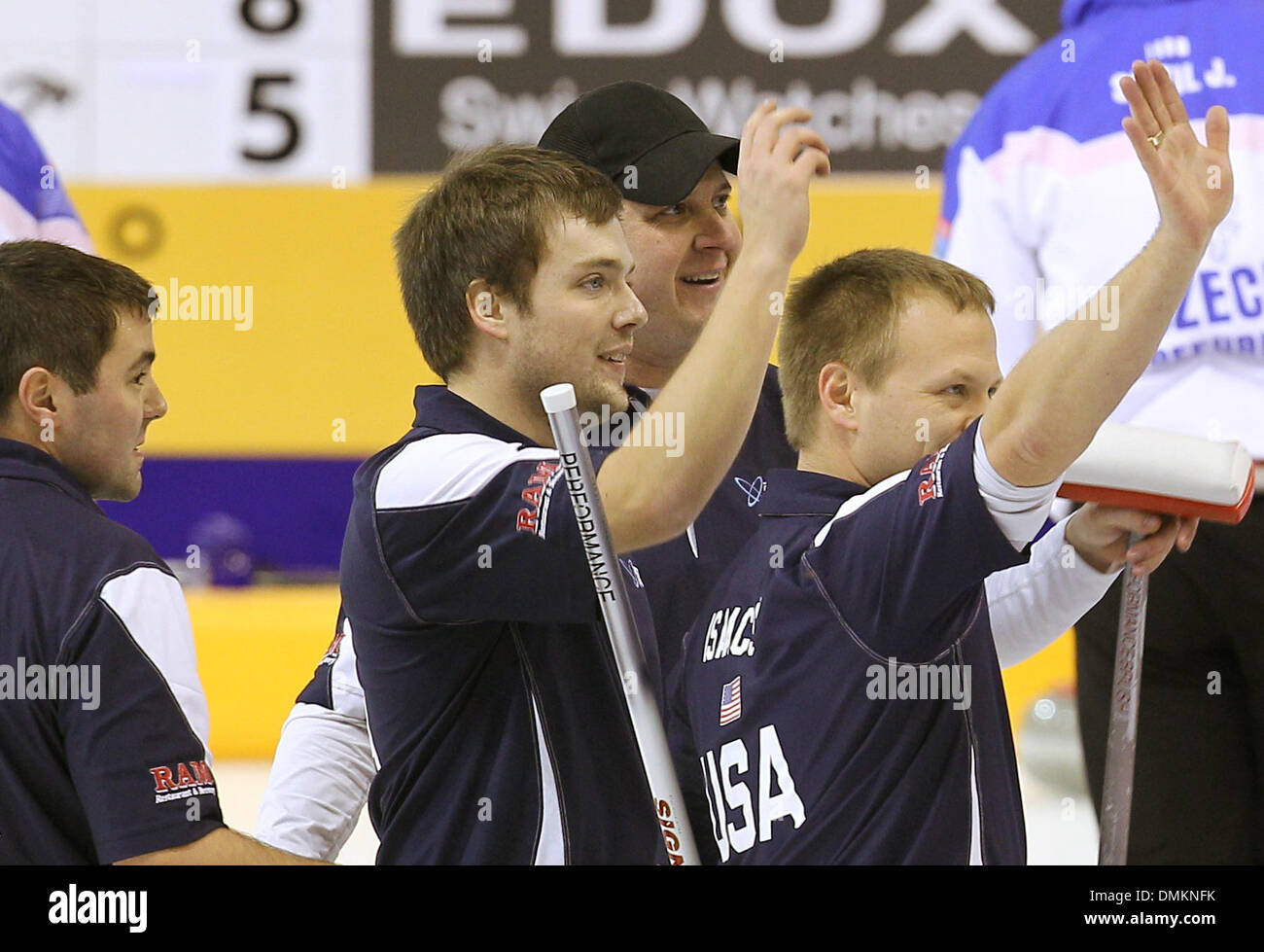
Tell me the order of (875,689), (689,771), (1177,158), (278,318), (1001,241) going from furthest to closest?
(278,318), (1001,241), (689,771), (875,689), (1177,158)

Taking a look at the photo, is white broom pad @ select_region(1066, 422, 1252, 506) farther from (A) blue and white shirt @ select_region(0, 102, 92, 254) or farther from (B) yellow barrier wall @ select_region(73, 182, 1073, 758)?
(B) yellow barrier wall @ select_region(73, 182, 1073, 758)

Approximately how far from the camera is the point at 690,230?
101 inches

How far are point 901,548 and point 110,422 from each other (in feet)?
2.89

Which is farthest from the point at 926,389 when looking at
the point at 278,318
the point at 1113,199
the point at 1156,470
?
the point at 278,318

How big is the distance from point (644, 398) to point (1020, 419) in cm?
91

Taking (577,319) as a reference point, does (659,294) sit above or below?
above

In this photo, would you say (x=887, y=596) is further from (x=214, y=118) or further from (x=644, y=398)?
(x=214, y=118)

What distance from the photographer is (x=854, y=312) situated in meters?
2.08

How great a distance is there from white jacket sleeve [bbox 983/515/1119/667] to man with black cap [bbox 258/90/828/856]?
0.40 meters

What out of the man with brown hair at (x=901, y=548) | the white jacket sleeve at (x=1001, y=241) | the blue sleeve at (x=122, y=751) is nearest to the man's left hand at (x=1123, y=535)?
the man with brown hair at (x=901, y=548)

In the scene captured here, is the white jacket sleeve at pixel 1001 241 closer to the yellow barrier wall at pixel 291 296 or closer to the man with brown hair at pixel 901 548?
the man with brown hair at pixel 901 548

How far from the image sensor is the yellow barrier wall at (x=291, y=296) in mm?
6594

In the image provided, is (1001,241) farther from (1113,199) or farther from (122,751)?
(122,751)
